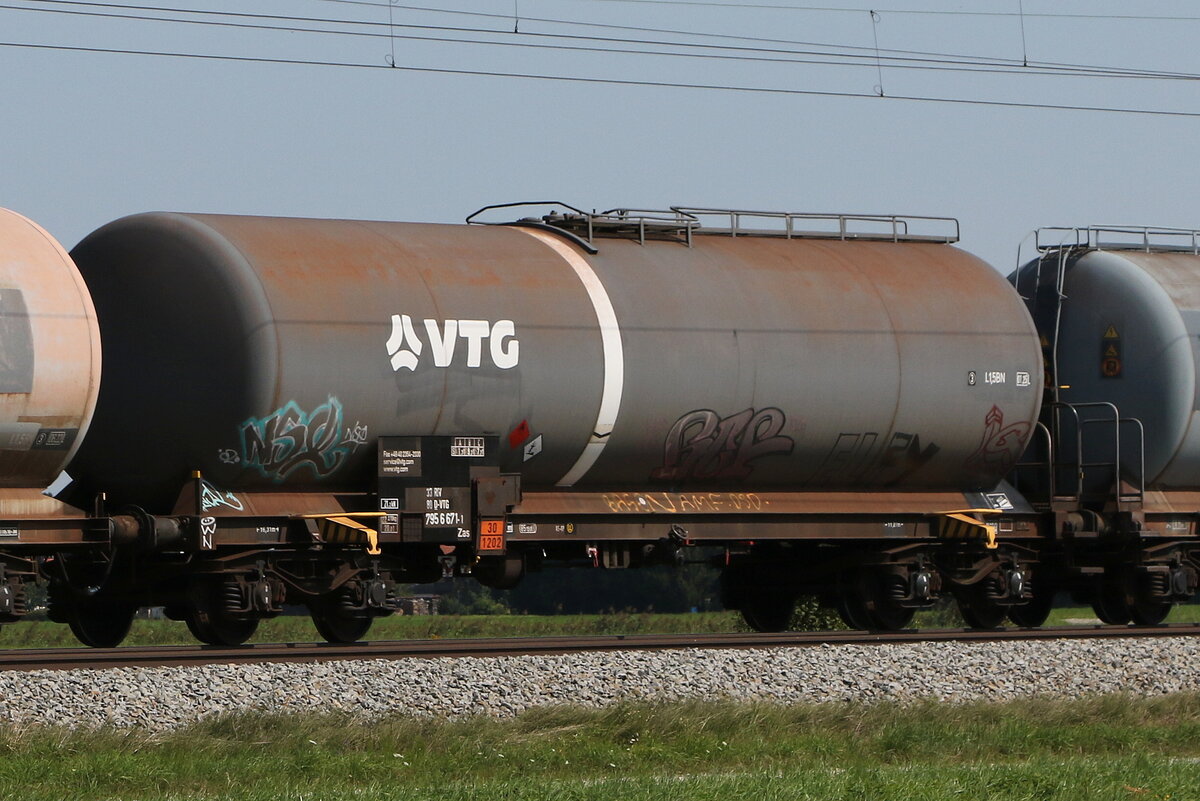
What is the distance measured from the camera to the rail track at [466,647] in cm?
1544

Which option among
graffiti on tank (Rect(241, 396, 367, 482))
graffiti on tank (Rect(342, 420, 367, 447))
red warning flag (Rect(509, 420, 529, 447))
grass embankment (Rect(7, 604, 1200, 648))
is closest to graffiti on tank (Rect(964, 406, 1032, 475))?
red warning flag (Rect(509, 420, 529, 447))

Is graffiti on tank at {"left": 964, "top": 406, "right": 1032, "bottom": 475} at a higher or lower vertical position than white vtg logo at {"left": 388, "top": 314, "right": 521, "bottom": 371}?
lower

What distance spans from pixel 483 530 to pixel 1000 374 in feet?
21.0

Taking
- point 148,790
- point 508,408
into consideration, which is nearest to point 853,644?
point 508,408

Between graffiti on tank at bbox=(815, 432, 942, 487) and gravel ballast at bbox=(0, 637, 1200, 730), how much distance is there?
2537 millimetres

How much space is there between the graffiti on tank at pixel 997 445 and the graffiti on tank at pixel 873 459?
62 cm

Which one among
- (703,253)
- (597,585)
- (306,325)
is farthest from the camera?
(597,585)

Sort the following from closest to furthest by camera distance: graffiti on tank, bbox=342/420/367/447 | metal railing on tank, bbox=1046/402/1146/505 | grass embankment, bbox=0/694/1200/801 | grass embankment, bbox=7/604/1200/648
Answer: grass embankment, bbox=0/694/1200/801 < graffiti on tank, bbox=342/420/367/447 < metal railing on tank, bbox=1046/402/1146/505 < grass embankment, bbox=7/604/1200/648

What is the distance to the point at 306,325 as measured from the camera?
16.3 m

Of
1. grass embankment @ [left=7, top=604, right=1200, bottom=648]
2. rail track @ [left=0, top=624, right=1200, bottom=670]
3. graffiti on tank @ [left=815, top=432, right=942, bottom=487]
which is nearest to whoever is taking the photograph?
rail track @ [left=0, top=624, right=1200, bottom=670]

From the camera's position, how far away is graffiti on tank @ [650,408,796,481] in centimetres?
1816

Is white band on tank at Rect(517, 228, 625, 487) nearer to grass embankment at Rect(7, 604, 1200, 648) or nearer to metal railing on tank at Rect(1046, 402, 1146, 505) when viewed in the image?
metal railing on tank at Rect(1046, 402, 1146, 505)

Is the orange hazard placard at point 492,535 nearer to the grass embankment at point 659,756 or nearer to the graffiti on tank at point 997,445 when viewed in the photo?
the grass embankment at point 659,756

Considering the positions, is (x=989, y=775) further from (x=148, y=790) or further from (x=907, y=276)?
(x=907, y=276)
